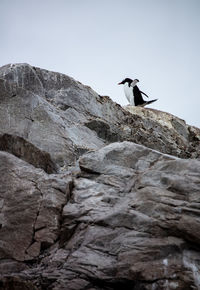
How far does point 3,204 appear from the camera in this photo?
6637mm

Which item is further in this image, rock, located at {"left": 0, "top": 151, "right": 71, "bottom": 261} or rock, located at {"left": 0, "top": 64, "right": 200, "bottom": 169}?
rock, located at {"left": 0, "top": 64, "right": 200, "bottom": 169}

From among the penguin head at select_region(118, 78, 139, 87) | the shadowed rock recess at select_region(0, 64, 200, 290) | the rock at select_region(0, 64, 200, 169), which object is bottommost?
the shadowed rock recess at select_region(0, 64, 200, 290)

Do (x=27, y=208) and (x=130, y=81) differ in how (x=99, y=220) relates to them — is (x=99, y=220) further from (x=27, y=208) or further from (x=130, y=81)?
(x=130, y=81)

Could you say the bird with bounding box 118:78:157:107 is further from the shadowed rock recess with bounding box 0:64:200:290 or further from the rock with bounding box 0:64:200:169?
the shadowed rock recess with bounding box 0:64:200:290

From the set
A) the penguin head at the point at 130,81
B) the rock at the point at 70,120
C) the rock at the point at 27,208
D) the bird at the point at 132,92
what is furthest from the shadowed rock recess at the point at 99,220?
the penguin head at the point at 130,81

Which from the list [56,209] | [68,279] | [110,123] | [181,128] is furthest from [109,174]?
[181,128]

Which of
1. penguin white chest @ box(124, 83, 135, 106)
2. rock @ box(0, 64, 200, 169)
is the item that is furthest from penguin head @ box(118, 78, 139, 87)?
rock @ box(0, 64, 200, 169)

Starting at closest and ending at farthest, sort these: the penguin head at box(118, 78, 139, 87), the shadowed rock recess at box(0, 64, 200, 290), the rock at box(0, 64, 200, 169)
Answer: the shadowed rock recess at box(0, 64, 200, 290)
the rock at box(0, 64, 200, 169)
the penguin head at box(118, 78, 139, 87)

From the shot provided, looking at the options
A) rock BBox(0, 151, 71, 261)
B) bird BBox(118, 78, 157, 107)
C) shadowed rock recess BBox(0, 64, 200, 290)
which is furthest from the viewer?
bird BBox(118, 78, 157, 107)

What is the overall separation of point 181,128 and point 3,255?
1454 cm

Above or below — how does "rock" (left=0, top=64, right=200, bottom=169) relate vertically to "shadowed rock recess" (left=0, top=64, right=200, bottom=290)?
above

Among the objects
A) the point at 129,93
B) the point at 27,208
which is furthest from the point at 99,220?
the point at 129,93

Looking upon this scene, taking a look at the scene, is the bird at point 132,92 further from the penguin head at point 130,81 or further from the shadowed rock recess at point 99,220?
the shadowed rock recess at point 99,220

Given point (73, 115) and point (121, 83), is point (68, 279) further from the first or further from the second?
point (121, 83)
